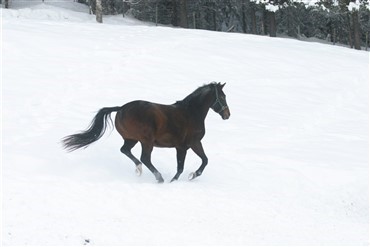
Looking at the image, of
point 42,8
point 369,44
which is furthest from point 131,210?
point 369,44

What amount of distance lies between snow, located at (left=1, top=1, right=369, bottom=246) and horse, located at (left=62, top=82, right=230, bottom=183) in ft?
1.72

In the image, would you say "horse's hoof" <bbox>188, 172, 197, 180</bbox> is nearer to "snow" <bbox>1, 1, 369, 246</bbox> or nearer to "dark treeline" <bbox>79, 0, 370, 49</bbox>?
"snow" <bbox>1, 1, 369, 246</bbox>

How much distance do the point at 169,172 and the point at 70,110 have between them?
4.31 metres

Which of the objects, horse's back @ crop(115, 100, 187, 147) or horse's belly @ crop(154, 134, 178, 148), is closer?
horse's back @ crop(115, 100, 187, 147)

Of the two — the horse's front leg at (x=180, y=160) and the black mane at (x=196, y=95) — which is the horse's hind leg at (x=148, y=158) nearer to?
the horse's front leg at (x=180, y=160)

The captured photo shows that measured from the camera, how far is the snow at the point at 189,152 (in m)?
7.06

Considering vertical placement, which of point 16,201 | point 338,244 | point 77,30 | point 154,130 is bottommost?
point 338,244

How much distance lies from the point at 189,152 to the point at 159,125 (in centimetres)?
267

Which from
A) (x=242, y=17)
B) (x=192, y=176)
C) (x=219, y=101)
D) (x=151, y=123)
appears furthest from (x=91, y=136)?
(x=242, y=17)

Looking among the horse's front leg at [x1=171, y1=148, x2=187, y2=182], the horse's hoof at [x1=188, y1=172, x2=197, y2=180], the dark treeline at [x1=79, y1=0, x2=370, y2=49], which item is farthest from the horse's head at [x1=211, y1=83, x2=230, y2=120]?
the dark treeline at [x1=79, y1=0, x2=370, y2=49]

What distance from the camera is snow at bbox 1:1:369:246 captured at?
7059 mm

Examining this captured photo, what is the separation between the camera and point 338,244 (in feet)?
22.9

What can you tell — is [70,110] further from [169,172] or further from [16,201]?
[16,201]

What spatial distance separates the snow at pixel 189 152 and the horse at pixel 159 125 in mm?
526
